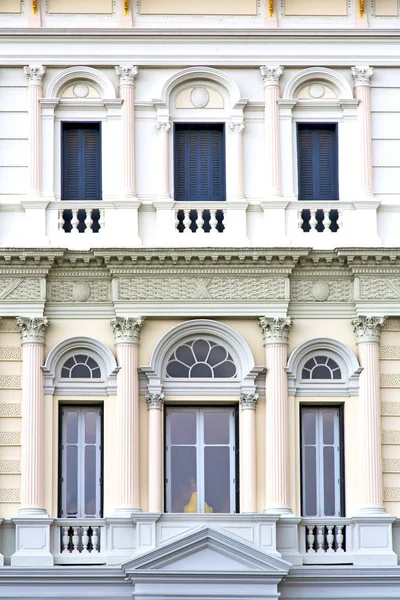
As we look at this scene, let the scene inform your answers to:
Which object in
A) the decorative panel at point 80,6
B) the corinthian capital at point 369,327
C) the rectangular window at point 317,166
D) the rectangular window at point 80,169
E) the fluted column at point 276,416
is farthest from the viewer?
the decorative panel at point 80,6

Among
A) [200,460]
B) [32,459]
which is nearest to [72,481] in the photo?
[32,459]

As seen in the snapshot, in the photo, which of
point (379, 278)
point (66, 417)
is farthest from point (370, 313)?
point (66, 417)

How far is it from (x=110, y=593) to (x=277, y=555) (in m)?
2.96

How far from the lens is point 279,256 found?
109ft

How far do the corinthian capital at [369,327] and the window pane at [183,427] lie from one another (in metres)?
3.32

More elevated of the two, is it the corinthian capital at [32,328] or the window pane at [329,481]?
the corinthian capital at [32,328]

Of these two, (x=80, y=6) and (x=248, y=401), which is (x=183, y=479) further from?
(x=80, y=6)

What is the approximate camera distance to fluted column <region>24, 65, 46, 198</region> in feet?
111

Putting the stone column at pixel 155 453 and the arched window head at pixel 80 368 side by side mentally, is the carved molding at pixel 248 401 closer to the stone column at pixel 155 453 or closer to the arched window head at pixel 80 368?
the stone column at pixel 155 453

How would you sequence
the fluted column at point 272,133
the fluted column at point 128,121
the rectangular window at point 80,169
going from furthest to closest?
the rectangular window at point 80,169, the fluted column at point 272,133, the fluted column at point 128,121

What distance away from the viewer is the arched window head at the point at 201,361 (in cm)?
3347

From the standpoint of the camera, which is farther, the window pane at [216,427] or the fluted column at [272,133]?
the fluted column at [272,133]

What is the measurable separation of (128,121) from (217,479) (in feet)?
21.9

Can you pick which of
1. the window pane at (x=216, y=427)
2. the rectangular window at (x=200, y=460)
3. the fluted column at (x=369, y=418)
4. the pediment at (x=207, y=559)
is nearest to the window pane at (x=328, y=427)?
the fluted column at (x=369, y=418)
